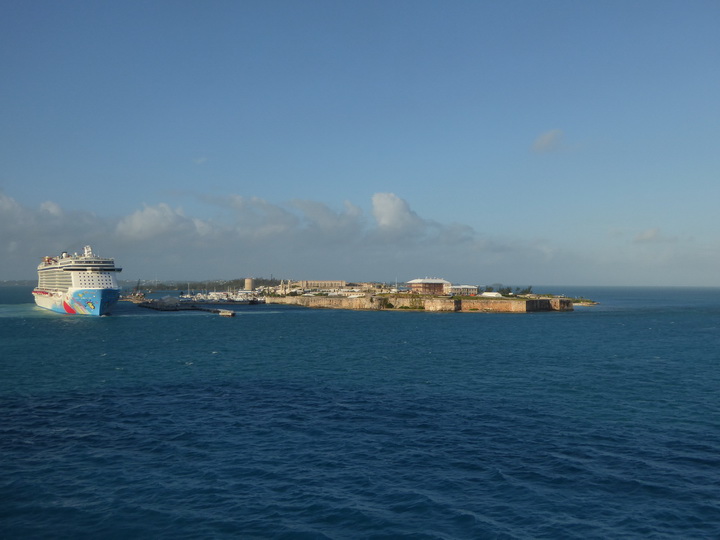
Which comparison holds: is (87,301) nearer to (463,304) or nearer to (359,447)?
(463,304)

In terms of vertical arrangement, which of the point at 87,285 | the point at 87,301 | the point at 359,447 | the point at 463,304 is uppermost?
the point at 87,285

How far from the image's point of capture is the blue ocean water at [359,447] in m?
21.9

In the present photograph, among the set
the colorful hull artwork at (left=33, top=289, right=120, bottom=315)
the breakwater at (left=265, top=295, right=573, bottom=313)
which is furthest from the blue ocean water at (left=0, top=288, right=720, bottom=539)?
the breakwater at (left=265, top=295, right=573, bottom=313)

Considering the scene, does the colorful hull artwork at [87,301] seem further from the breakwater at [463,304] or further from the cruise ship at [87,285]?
the breakwater at [463,304]

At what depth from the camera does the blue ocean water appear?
71.7ft

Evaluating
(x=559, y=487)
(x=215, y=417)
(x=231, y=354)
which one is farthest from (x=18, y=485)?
(x=231, y=354)

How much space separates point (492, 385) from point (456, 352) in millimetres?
22708

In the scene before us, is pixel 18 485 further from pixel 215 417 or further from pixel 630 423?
pixel 630 423

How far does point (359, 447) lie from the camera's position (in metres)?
30.5

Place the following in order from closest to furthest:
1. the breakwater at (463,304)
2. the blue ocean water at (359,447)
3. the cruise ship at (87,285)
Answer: the blue ocean water at (359,447) < the cruise ship at (87,285) < the breakwater at (463,304)

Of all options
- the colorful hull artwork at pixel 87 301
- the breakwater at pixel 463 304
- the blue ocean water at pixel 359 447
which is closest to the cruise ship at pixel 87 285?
the colorful hull artwork at pixel 87 301

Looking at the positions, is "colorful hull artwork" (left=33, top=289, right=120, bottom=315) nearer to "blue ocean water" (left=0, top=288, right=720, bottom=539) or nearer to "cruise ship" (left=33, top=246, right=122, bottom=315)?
"cruise ship" (left=33, top=246, right=122, bottom=315)

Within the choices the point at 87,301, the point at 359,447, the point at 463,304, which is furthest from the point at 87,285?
the point at 359,447

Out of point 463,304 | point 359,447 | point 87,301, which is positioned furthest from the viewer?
point 463,304
